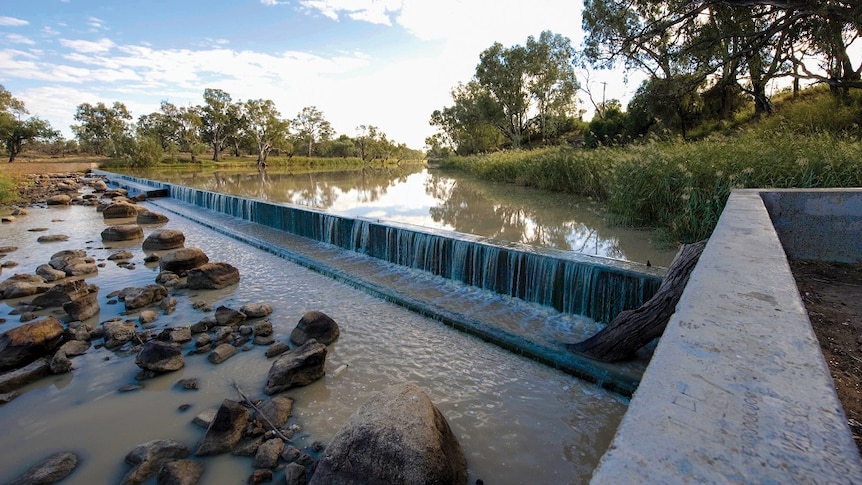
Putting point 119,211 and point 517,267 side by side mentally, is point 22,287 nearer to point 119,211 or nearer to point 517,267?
point 517,267

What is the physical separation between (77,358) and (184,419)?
2.02 m

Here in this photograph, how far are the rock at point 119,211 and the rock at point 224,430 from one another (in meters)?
14.3

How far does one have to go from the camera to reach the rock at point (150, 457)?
9.25 ft

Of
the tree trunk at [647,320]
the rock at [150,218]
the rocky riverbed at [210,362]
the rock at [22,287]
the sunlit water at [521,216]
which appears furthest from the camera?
the rock at [150,218]

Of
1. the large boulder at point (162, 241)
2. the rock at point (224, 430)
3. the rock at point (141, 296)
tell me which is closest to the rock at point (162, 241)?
the large boulder at point (162, 241)

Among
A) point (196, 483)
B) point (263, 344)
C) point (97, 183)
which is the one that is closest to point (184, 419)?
point (196, 483)

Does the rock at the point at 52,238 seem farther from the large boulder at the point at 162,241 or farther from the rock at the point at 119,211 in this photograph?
the rock at the point at 119,211

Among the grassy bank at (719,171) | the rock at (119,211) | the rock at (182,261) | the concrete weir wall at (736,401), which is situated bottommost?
the rock at (182,261)

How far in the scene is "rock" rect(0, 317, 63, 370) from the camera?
4285 mm

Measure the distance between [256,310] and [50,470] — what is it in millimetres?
2761

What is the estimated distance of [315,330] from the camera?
4836 mm

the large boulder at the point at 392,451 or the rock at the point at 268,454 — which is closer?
the large boulder at the point at 392,451

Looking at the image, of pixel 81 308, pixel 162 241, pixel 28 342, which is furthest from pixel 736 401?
pixel 162 241

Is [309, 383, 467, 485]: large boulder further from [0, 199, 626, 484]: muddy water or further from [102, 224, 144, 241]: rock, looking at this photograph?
[102, 224, 144, 241]: rock
